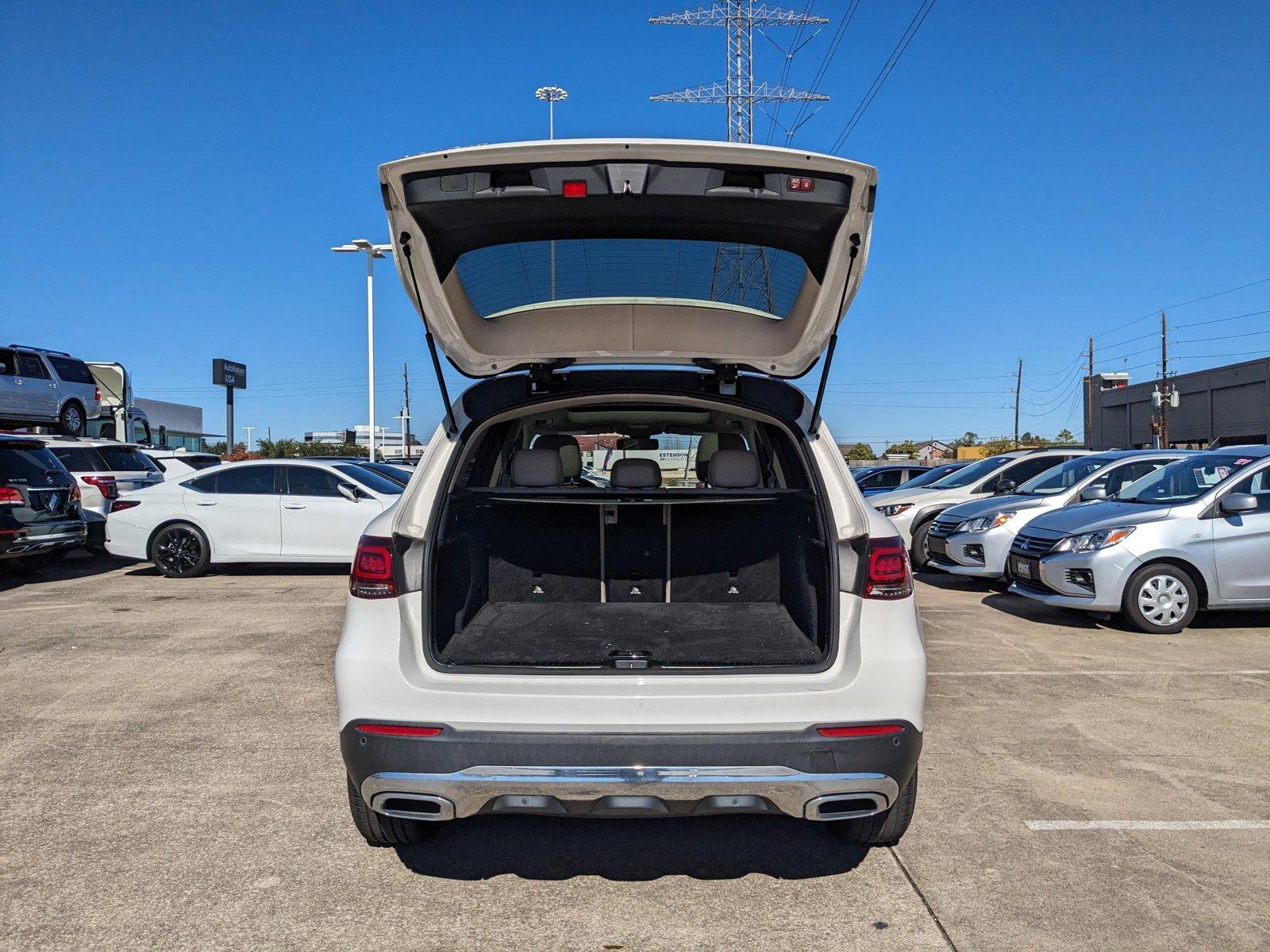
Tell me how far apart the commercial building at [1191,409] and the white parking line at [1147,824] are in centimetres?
3814

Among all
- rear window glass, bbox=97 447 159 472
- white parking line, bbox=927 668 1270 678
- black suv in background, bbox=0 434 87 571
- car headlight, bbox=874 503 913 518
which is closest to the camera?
white parking line, bbox=927 668 1270 678

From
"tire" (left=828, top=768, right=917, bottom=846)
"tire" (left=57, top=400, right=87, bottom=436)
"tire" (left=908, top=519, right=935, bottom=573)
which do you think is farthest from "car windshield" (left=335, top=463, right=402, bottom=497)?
"tire" (left=57, top=400, right=87, bottom=436)

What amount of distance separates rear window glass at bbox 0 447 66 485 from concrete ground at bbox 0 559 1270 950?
18.8ft

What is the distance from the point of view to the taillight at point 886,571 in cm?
316

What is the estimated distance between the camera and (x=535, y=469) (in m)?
4.16

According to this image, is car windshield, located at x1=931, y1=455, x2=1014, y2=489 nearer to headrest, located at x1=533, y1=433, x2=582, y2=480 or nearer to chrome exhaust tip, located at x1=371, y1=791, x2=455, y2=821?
headrest, located at x1=533, y1=433, x2=582, y2=480

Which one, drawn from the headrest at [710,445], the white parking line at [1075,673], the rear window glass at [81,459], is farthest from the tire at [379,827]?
the rear window glass at [81,459]

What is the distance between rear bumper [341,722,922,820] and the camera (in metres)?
2.82

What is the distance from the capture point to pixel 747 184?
3035mm

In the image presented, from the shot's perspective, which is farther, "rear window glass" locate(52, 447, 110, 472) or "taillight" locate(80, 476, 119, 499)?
"rear window glass" locate(52, 447, 110, 472)

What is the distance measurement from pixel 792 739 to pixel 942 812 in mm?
1408

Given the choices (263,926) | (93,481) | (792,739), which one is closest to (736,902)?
(792,739)

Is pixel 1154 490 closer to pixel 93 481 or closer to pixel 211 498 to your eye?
pixel 211 498

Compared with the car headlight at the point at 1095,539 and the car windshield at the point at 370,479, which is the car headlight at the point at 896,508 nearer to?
the car headlight at the point at 1095,539
